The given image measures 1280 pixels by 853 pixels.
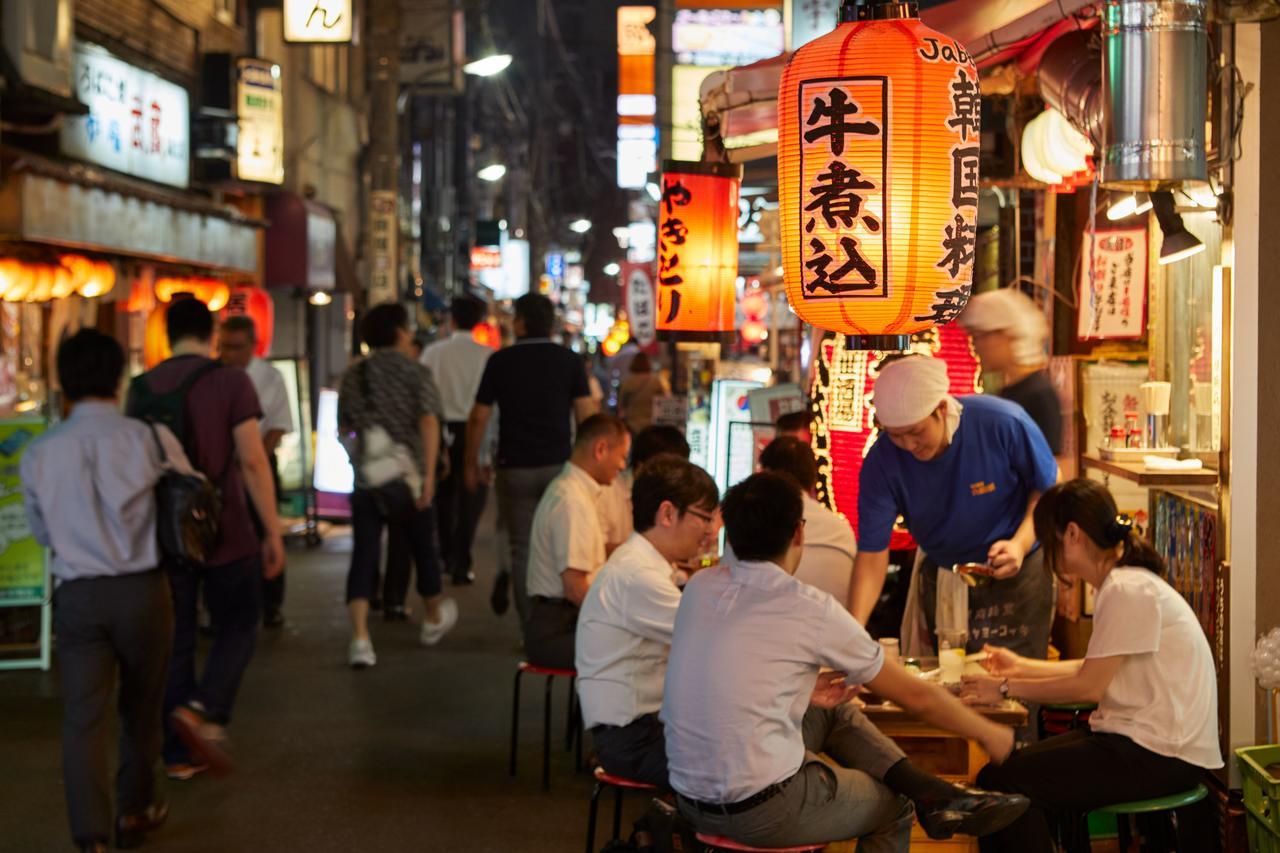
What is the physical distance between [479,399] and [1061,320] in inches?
163

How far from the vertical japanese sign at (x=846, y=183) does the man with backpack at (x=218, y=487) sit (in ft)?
10.8

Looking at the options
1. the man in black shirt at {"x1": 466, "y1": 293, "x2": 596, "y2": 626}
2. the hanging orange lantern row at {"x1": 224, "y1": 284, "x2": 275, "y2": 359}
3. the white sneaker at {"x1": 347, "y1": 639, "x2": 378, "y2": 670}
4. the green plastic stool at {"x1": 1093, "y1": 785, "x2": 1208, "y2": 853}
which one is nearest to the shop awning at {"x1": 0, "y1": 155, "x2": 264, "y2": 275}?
the hanging orange lantern row at {"x1": 224, "y1": 284, "x2": 275, "y2": 359}

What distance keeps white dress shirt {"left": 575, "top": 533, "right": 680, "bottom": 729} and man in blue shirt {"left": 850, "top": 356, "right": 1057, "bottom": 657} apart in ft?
3.33

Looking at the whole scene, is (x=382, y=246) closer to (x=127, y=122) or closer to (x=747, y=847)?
(x=127, y=122)

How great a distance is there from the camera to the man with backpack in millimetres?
7605

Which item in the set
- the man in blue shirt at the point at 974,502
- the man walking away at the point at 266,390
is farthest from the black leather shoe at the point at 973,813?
the man walking away at the point at 266,390

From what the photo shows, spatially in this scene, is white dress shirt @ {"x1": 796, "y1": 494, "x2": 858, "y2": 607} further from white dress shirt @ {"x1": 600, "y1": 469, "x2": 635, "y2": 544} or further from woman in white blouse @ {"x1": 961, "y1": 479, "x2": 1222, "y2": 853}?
woman in white blouse @ {"x1": 961, "y1": 479, "x2": 1222, "y2": 853}

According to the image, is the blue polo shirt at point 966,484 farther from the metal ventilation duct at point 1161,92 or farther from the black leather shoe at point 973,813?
the black leather shoe at point 973,813

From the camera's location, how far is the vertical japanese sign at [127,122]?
13.9 metres

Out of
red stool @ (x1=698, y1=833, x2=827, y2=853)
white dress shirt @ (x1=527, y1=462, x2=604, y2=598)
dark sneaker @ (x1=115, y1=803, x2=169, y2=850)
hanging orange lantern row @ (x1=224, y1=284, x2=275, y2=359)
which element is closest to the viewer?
red stool @ (x1=698, y1=833, x2=827, y2=853)

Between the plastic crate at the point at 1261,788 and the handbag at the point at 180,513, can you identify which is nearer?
the plastic crate at the point at 1261,788

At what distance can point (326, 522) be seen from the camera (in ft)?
62.4

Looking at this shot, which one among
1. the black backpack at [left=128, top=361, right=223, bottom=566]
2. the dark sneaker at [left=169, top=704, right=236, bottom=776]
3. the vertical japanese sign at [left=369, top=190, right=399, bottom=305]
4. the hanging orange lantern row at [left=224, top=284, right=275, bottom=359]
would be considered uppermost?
the vertical japanese sign at [left=369, top=190, right=399, bottom=305]

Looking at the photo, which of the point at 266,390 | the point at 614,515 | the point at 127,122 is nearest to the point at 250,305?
the point at 127,122
